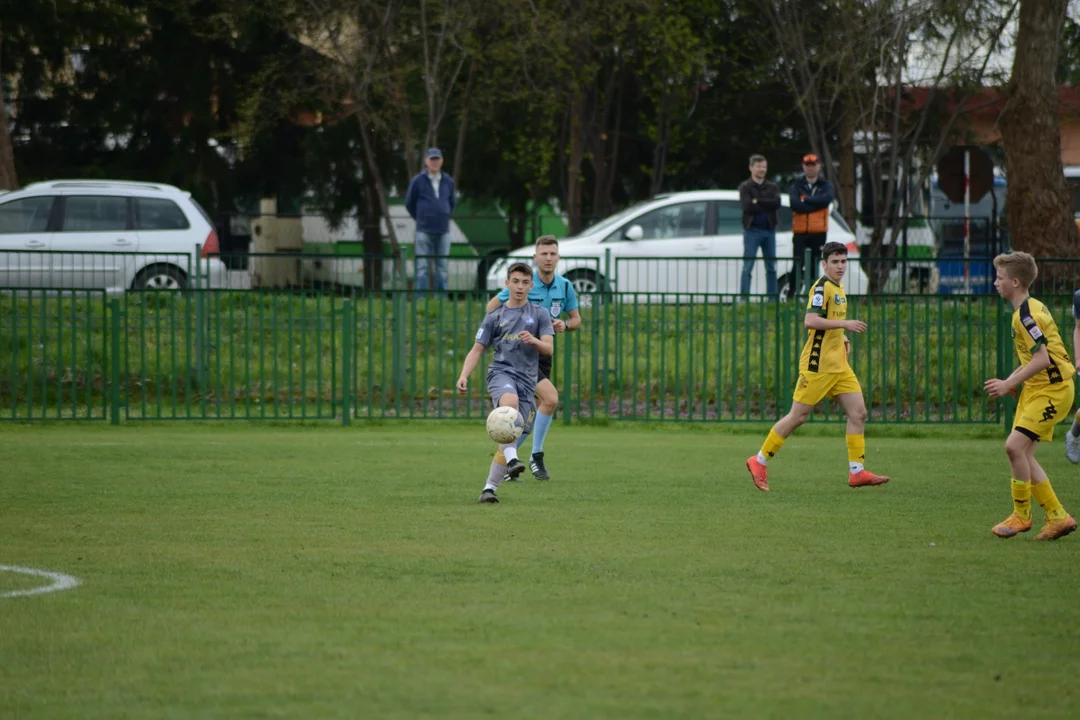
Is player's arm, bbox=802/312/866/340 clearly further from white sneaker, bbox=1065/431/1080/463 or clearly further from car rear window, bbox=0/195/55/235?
car rear window, bbox=0/195/55/235

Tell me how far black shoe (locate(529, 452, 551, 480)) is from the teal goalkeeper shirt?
1091mm

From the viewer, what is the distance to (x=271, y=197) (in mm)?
30328

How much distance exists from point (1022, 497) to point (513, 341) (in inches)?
140

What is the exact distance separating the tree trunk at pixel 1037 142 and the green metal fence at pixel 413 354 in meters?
5.61

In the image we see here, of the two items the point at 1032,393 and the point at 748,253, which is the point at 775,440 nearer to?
the point at 1032,393

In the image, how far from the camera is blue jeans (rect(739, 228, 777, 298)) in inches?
706

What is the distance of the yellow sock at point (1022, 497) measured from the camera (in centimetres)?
882

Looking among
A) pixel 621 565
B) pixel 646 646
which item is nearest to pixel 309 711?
pixel 646 646

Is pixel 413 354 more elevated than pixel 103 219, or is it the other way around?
pixel 103 219

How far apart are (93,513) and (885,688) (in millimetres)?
5916

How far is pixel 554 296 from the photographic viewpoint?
472 inches

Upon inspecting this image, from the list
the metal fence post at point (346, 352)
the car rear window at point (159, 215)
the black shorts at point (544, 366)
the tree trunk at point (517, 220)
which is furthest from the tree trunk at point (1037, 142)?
the black shorts at point (544, 366)

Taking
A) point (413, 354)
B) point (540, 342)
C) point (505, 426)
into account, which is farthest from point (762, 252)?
point (505, 426)

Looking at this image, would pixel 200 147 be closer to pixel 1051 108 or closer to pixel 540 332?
pixel 1051 108
